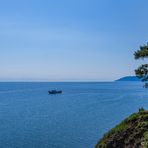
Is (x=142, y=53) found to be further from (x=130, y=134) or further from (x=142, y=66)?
(x=130, y=134)

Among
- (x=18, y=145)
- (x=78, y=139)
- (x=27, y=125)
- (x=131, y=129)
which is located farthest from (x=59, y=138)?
(x=131, y=129)

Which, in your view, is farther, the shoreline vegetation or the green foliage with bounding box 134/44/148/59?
the green foliage with bounding box 134/44/148/59

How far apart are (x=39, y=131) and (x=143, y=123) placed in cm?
A: 3665

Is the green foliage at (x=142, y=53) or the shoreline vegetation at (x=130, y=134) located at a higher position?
the green foliage at (x=142, y=53)

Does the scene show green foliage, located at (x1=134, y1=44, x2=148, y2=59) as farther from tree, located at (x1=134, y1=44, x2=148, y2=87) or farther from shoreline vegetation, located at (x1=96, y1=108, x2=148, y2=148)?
shoreline vegetation, located at (x1=96, y1=108, x2=148, y2=148)

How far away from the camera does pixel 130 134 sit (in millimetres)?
32438

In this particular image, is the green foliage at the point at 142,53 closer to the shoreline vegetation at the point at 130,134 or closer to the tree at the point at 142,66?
the tree at the point at 142,66

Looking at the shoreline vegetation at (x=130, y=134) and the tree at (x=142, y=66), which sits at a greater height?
the tree at (x=142, y=66)

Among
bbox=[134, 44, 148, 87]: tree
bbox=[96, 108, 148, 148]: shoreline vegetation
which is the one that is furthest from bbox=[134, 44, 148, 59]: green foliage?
bbox=[96, 108, 148, 148]: shoreline vegetation

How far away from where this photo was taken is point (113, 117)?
85062 millimetres

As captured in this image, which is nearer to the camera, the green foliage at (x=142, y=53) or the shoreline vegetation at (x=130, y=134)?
the shoreline vegetation at (x=130, y=134)

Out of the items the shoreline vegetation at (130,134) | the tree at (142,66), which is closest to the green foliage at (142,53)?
the tree at (142,66)

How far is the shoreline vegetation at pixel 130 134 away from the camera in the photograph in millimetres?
30706

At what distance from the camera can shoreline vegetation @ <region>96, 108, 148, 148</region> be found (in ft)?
101
